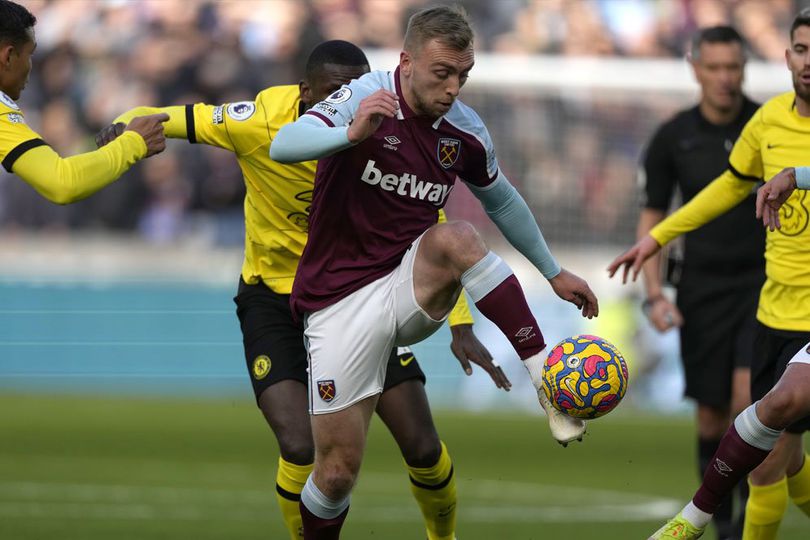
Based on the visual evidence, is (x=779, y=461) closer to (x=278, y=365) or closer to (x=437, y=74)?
(x=278, y=365)

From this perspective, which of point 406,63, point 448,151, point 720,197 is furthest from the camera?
point 720,197

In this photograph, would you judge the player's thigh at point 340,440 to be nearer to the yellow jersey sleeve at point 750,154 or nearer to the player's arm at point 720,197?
the player's arm at point 720,197

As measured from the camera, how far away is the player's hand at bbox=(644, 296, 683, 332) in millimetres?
8688

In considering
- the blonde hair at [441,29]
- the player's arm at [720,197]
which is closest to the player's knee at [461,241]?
the blonde hair at [441,29]

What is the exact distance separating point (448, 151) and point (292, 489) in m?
1.85

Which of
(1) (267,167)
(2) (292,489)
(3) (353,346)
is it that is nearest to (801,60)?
(3) (353,346)

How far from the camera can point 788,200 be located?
6.62 metres

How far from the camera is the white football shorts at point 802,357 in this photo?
6.09 meters

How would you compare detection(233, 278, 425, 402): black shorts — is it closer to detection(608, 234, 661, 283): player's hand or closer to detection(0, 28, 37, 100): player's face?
detection(608, 234, 661, 283): player's hand

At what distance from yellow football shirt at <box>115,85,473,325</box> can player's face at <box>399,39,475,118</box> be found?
4.10ft

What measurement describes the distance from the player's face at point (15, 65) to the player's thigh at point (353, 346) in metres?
1.74

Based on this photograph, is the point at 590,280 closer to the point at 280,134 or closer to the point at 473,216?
the point at 473,216

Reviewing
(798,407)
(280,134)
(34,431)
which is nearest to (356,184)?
(280,134)

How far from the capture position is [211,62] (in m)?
19.6
